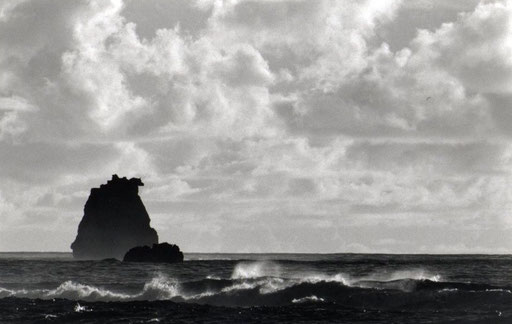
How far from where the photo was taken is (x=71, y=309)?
130 feet

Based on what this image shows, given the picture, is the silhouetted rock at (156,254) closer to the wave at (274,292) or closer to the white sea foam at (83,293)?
the white sea foam at (83,293)

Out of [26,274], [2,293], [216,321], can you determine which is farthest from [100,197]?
[216,321]

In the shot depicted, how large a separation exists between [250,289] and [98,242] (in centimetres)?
11108

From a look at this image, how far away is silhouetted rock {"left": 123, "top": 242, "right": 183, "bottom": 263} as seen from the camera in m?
116

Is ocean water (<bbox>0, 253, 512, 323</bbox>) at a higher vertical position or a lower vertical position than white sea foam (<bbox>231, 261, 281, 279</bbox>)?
lower

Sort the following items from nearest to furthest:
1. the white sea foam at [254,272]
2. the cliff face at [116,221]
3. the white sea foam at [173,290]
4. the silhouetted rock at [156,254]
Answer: the white sea foam at [173,290]
the white sea foam at [254,272]
the silhouetted rock at [156,254]
the cliff face at [116,221]

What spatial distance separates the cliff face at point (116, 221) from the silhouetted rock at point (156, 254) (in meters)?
29.7

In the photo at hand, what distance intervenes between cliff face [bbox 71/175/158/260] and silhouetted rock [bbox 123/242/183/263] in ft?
97.3

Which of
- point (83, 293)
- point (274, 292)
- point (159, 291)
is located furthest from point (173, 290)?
point (274, 292)

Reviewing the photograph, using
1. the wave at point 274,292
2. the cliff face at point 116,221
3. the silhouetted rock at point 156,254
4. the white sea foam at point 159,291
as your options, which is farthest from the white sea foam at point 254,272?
the cliff face at point 116,221

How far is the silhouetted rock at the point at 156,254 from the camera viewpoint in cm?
11617

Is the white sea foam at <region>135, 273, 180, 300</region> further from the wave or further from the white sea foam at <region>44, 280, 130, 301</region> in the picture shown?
the white sea foam at <region>44, 280, 130, 301</region>

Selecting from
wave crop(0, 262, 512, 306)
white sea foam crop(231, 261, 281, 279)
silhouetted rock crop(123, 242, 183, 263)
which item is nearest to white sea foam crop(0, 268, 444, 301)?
wave crop(0, 262, 512, 306)

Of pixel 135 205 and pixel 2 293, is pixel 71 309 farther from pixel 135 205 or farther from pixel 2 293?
pixel 135 205
